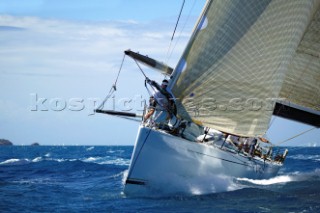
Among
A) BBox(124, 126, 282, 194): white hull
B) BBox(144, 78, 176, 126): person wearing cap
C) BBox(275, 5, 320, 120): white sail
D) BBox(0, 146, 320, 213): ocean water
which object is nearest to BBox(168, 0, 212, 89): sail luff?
BBox(144, 78, 176, 126): person wearing cap

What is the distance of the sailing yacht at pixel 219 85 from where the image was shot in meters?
17.2

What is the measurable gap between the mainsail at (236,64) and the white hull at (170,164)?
1105mm

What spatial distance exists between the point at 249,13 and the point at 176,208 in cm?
714

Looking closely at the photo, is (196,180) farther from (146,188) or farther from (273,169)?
(273,169)

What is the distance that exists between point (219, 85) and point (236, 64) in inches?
37.3

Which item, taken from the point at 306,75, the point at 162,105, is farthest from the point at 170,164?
the point at 306,75

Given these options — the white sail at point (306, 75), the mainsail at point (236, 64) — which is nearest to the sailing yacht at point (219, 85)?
the mainsail at point (236, 64)

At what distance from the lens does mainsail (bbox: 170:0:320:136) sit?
17141 millimetres

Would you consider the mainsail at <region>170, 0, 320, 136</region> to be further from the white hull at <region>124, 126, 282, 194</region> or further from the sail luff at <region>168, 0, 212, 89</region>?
the white hull at <region>124, 126, 282, 194</region>

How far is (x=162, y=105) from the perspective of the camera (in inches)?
717

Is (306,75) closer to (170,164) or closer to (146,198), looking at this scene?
(170,164)

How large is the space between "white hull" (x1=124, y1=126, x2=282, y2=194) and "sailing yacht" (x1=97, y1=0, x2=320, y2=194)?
0.11 ft

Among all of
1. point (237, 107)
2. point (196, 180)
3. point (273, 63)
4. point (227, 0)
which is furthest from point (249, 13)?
point (196, 180)

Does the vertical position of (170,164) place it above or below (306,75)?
below
